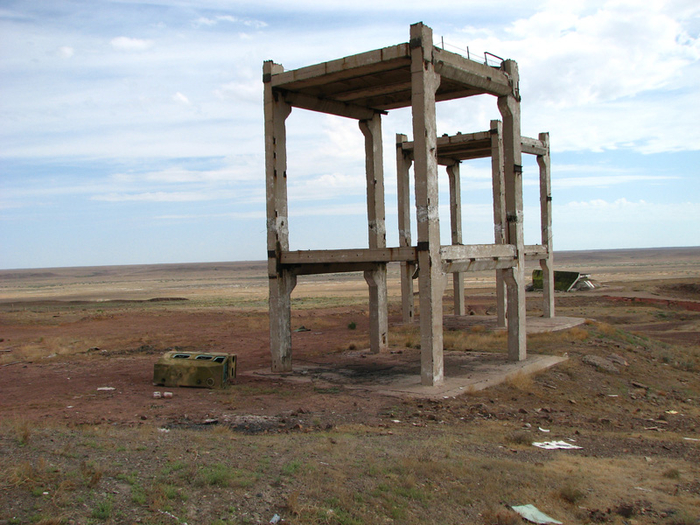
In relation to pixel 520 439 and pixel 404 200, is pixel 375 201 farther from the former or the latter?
pixel 520 439

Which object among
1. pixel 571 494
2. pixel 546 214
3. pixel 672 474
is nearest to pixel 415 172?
pixel 672 474

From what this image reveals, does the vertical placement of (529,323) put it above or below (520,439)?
above

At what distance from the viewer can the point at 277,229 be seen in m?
16.8

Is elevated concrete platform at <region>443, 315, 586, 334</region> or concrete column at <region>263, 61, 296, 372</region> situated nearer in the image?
concrete column at <region>263, 61, 296, 372</region>

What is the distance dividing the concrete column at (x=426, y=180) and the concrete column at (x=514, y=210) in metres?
4.34

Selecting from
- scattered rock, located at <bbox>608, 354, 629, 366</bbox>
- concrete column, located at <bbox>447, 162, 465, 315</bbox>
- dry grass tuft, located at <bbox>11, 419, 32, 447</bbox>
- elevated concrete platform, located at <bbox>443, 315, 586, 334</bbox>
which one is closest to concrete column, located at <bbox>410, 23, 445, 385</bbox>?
scattered rock, located at <bbox>608, 354, 629, 366</bbox>

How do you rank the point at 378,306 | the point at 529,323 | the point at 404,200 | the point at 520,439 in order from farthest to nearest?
the point at 404,200 < the point at 529,323 < the point at 378,306 < the point at 520,439

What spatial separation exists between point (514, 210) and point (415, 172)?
4986 mm

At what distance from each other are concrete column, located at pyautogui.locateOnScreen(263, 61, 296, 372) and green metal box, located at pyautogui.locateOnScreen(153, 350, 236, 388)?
5.66ft

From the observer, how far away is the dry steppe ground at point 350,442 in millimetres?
6969

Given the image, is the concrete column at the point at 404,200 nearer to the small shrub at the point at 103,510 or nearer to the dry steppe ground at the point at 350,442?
the dry steppe ground at the point at 350,442

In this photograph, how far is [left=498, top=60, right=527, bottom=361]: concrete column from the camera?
57.5 feet

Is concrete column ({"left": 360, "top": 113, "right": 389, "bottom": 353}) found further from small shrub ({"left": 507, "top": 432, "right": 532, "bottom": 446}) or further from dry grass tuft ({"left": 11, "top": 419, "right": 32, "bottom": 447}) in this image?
dry grass tuft ({"left": 11, "top": 419, "right": 32, "bottom": 447})

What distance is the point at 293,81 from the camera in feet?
52.6
